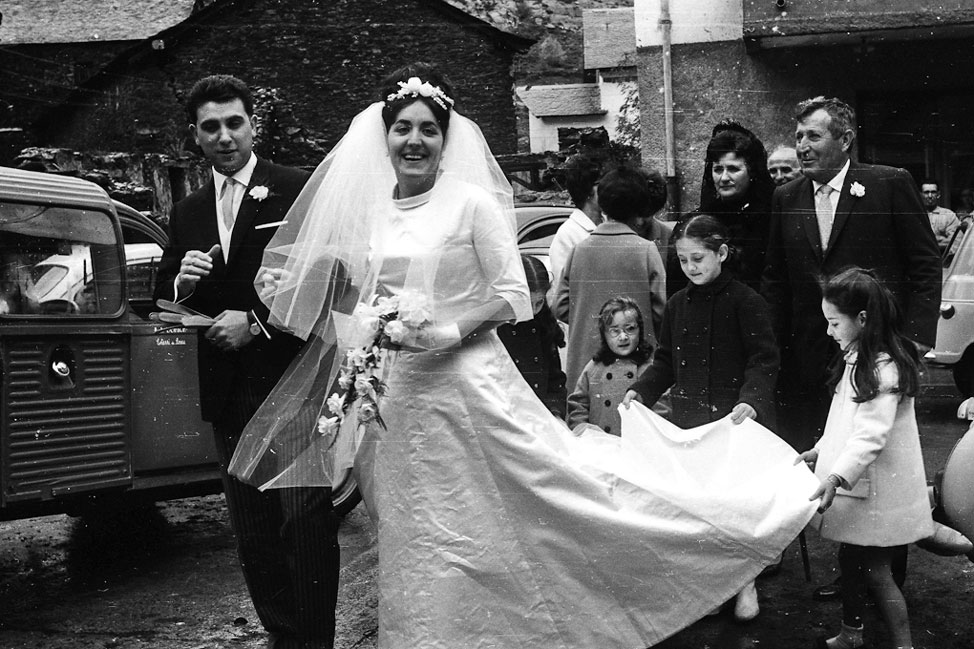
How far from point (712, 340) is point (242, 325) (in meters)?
1.84

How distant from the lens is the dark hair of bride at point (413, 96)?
3.97 m

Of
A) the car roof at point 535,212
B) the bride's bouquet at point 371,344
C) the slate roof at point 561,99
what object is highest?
the slate roof at point 561,99

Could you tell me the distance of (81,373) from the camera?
584 centimetres

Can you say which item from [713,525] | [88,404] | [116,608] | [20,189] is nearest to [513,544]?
[713,525]

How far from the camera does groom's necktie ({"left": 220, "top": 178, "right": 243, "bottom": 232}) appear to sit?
13.8 ft

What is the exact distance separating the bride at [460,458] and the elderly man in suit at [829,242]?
3.60ft

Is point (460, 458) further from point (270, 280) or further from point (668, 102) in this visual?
point (668, 102)

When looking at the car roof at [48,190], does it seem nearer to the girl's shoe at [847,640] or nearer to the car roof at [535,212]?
the car roof at [535,212]

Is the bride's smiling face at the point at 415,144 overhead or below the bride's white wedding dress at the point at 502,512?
overhead

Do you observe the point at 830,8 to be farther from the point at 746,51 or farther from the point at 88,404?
the point at 88,404

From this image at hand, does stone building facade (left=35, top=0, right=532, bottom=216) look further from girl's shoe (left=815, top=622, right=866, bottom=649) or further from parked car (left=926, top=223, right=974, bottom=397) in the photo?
girl's shoe (left=815, top=622, right=866, bottom=649)

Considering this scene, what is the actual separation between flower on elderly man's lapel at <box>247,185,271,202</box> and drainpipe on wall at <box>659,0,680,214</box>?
27.2 feet

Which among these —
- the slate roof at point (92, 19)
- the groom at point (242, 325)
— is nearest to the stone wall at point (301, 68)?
the slate roof at point (92, 19)

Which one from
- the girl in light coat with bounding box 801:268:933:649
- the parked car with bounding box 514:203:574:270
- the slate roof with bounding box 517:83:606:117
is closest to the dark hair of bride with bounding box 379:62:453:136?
the girl in light coat with bounding box 801:268:933:649
